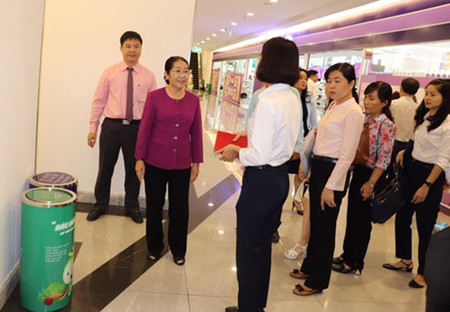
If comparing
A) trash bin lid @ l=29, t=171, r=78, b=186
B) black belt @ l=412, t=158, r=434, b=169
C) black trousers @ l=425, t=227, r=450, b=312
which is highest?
black belt @ l=412, t=158, r=434, b=169

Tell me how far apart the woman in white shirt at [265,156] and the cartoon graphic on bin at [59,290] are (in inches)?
37.4

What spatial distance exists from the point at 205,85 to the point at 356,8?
26.0 metres

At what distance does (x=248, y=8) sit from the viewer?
10.5 meters

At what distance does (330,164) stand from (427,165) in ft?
3.21

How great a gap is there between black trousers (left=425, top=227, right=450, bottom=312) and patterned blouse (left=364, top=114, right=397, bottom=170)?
1.68 metres

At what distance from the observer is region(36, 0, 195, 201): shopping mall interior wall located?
12.7ft

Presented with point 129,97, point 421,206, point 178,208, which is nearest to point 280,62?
point 178,208

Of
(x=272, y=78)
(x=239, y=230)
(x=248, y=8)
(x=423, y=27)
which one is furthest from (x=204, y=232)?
(x=248, y=8)

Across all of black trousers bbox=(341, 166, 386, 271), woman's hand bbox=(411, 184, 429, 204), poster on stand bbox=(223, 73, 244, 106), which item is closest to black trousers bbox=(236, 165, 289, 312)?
black trousers bbox=(341, 166, 386, 271)

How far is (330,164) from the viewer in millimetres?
2598

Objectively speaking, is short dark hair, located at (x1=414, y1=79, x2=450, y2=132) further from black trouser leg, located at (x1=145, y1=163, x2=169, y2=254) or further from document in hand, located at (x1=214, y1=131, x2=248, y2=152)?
black trouser leg, located at (x1=145, y1=163, x2=169, y2=254)

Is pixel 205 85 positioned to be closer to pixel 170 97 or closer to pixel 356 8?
pixel 356 8

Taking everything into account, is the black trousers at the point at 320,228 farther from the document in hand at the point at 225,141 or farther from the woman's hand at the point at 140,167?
the woman's hand at the point at 140,167

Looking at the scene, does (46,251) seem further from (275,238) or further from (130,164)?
(275,238)
